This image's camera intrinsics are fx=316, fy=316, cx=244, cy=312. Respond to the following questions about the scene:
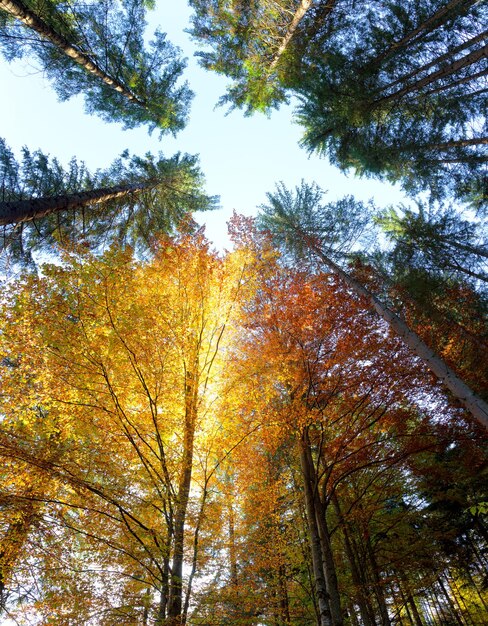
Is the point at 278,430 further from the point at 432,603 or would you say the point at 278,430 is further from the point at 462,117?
the point at 432,603

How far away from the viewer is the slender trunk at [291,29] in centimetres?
705

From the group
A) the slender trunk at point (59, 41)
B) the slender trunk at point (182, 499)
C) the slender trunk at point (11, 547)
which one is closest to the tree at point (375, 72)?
the slender trunk at point (59, 41)

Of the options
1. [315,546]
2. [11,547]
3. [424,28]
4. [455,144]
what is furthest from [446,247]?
[11,547]

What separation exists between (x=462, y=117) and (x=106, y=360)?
1222 centimetres

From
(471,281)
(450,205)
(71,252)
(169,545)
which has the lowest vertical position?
(169,545)

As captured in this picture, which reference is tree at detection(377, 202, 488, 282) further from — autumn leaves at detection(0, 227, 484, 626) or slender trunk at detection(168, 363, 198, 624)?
slender trunk at detection(168, 363, 198, 624)

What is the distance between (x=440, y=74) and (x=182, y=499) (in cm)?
1133

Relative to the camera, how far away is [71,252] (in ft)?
23.0

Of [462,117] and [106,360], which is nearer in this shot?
[106,360]

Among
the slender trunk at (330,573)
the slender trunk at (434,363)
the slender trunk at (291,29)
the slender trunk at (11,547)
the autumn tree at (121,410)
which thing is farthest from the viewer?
the slender trunk at (291,29)

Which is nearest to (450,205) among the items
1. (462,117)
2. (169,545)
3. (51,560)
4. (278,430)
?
(462,117)

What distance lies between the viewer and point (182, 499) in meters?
4.92

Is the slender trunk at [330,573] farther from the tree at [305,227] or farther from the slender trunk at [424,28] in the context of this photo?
the slender trunk at [424,28]

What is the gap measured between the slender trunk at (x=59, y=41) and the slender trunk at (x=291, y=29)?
4373mm
